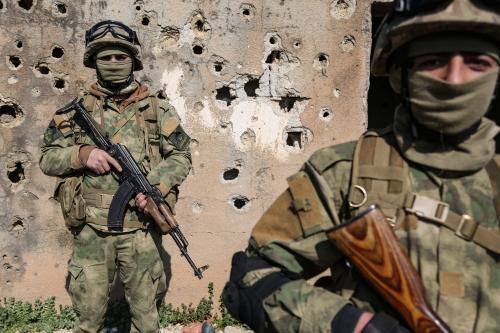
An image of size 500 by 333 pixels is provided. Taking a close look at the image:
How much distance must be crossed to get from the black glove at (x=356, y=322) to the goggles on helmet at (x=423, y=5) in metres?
0.66

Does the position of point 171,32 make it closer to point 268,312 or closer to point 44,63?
point 44,63

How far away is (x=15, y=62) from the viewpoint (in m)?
3.34

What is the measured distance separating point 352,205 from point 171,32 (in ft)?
8.39

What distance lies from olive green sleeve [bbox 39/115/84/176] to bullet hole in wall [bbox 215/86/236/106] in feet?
3.52

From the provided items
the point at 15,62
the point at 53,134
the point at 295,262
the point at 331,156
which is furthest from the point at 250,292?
the point at 15,62

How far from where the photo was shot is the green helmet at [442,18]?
1.07m

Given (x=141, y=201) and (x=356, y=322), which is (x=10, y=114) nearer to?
(x=141, y=201)

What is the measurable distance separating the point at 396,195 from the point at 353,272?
208mm

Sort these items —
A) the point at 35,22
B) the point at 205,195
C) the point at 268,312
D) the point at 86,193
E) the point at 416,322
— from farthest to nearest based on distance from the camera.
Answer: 1. the point at 205,195
2. the point at 35,22
3. the point at 86,193
4. the point at 268,312
5. the point at 416,322

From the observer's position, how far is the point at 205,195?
11.5 ft

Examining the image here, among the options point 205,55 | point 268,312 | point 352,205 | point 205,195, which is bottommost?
point 205,195

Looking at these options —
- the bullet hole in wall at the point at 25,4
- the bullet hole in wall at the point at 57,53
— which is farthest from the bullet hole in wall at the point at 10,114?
the bullet hole in wall at the point at 25,4

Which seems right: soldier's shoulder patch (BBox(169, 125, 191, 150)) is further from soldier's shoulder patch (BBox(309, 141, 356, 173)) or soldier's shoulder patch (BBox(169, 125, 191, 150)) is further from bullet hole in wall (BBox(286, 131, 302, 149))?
soldier's shoulder patch (BBox(309, 141, 356, 173))

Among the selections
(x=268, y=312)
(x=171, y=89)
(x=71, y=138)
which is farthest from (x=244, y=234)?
(x=268, y=312)
